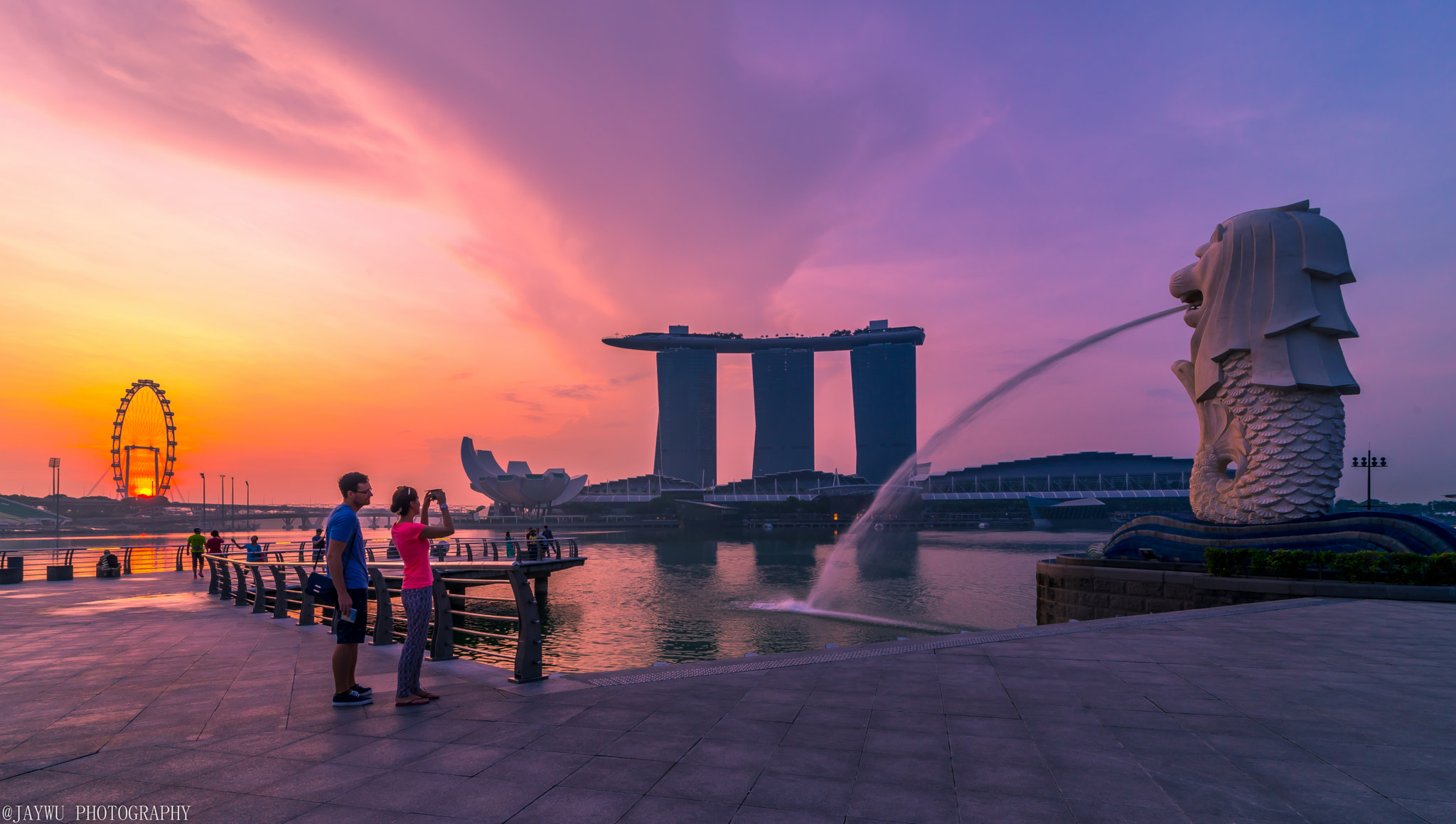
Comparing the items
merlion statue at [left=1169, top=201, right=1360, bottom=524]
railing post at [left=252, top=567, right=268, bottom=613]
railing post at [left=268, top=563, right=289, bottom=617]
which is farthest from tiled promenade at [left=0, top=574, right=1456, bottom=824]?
merlion statue at [left=1169, top=201, right=1360, bottom=524]

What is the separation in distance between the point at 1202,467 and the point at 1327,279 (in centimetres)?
628

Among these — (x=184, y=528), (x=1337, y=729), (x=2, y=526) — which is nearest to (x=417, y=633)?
(x=1337, y=729)

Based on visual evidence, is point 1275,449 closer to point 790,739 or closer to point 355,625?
point 790,739

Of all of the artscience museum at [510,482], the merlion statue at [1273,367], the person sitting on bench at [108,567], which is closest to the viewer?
the merlion statue at [1273,367]

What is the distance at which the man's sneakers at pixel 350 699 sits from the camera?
631 centimetres

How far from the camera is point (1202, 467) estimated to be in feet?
69.7

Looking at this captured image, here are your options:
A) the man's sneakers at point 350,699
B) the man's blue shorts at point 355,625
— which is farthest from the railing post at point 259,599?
the man's blue shorts at point 355,625

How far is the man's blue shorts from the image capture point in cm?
609

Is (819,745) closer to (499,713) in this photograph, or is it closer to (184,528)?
(499,713)

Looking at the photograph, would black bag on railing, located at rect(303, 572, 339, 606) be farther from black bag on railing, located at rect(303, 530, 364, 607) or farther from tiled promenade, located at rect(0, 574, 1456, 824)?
tiled promenade, located at rect(0, 574, 1456, 824)

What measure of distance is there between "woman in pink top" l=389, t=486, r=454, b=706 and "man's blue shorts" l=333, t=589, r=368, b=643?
34 cm

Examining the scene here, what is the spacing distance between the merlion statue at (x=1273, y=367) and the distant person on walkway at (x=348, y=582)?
72.0 feet

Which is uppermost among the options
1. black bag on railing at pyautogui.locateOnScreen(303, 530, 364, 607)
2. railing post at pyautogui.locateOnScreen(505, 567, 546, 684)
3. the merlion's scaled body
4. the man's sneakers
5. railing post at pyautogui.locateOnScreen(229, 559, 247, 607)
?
the merlion's scaled body

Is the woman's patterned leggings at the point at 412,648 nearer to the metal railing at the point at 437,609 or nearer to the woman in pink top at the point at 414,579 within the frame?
the woman in pink top at the point at 414,579
